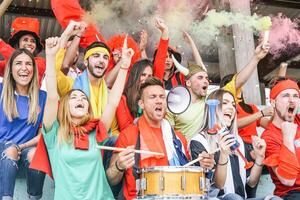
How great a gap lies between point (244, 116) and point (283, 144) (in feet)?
4.51

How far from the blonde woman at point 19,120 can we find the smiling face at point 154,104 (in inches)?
38.1

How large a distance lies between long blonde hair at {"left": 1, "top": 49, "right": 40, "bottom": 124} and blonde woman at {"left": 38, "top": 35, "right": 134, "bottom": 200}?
437 millimetres

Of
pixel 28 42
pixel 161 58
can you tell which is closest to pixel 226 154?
pixel 161 58

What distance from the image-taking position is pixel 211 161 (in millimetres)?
4184

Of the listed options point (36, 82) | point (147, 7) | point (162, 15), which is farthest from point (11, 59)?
point (147, 7)

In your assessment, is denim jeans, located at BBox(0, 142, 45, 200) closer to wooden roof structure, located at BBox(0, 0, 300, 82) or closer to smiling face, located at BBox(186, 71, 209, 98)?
smiling face, located at BBox(186, 71, 209, 98)

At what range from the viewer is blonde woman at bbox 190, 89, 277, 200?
164 inches

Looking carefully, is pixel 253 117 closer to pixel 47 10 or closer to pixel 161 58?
pixel 161 58

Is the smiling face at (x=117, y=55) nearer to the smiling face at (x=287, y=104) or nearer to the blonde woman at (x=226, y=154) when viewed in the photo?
the blonde woman at (x=226, y=154)

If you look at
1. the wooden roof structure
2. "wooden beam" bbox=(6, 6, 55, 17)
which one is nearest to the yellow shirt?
the wooden roof structure

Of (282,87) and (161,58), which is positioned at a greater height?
(161,58)

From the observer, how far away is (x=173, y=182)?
3.80 metres

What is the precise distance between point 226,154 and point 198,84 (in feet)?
5.12

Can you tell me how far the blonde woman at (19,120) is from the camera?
14.5ft
